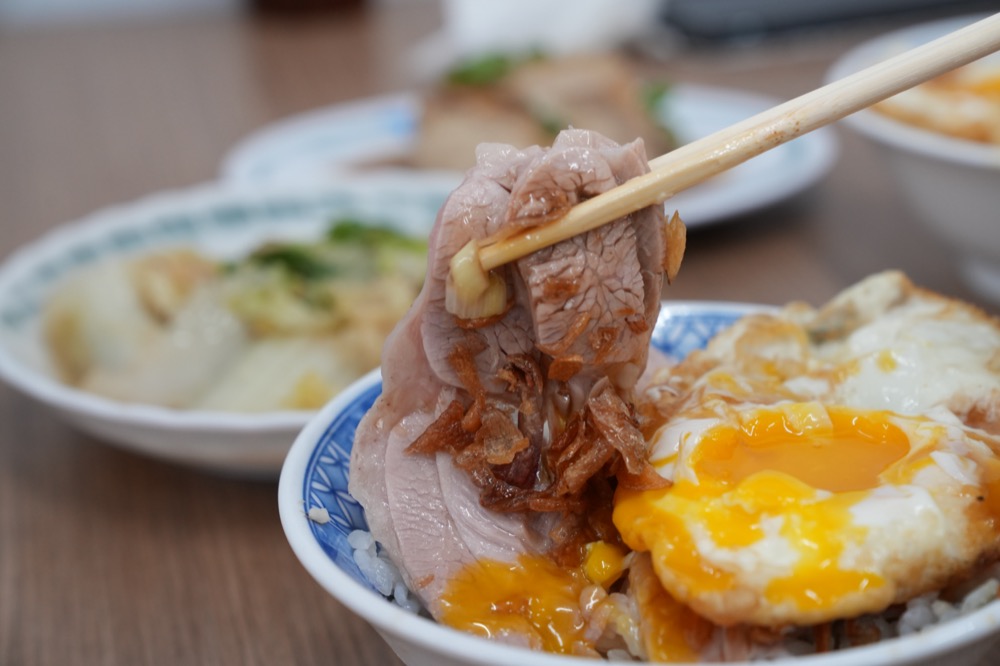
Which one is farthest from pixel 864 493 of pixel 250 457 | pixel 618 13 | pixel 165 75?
pixel 165 75

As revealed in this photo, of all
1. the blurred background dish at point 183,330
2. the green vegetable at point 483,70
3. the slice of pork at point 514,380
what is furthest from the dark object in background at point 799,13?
the slice of pork at point 514,380

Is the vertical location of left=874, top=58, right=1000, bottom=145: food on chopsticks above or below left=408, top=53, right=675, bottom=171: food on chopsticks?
above

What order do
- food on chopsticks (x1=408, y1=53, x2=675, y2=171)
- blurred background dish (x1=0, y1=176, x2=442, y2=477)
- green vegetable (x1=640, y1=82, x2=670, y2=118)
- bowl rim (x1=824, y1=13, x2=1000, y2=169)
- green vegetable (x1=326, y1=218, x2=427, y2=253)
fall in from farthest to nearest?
green vegetable (x1=640, y1=82, x2=670, y2=118) < food on chopsticks (x1=408, y1=53, x2=675, y2=171) < green vegetable (x1=326, y1=218, x2=427, y2=253) < bowl rim (x1=824, y1=13, x2=1000, y2=169) < blurred background dish (x1=0, y1=176, x2=442, y2=477)

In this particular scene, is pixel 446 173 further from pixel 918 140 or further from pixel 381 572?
pixel 381 572

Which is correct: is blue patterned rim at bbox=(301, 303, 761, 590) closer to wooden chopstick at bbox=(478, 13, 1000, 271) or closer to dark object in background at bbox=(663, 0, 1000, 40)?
wooden chopstick at bbox=(478, 13, 1000, 271)

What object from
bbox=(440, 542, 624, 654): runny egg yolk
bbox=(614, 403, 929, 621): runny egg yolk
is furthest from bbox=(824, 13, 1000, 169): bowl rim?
bbox=(440, 542, 624, 654): runny egg yolk

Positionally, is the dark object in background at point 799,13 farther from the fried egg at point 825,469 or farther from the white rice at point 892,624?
the white rice at point 892,624

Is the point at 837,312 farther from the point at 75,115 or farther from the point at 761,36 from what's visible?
the point at 75,115
